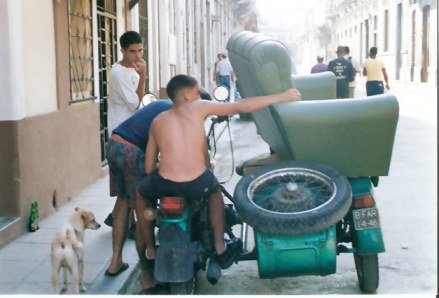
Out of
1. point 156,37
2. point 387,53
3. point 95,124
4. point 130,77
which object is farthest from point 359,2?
point 130,77

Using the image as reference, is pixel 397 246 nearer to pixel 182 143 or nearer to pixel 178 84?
pixel 182 143

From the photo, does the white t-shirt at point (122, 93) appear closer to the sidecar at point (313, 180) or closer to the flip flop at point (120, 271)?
the flip flop at point (120, 271)

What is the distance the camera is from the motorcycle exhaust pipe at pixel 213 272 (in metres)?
4.23

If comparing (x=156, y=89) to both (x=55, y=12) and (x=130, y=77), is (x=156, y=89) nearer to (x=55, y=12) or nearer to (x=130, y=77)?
(x=55, y=12)

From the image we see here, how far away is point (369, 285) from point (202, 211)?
127 centimetres

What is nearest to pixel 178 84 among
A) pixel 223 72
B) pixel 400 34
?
pixel 223 72

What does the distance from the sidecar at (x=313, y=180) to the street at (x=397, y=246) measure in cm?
48

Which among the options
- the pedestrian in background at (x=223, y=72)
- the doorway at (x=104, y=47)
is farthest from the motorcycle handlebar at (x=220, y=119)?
the pedestrian in background at (x=223, y=72)

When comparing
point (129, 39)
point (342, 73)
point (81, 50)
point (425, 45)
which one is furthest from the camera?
point (425, 45)

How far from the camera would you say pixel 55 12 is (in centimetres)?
711

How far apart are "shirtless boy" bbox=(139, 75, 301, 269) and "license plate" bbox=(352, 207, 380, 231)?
2.86 feet

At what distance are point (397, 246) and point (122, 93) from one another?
8.87ft

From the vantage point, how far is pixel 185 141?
408 cm

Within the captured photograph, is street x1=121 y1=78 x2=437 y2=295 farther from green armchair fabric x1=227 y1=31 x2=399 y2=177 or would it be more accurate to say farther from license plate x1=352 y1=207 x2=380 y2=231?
green armchair fabric x1=227 y1=31 x2=399 y2=177
